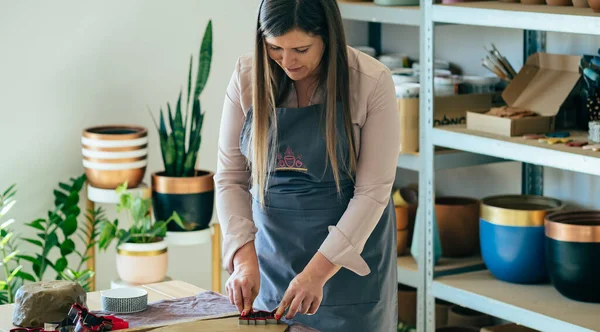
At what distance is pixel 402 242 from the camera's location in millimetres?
3680

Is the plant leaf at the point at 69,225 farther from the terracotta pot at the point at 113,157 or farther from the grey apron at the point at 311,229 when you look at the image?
the grey apron at the point at 311,229

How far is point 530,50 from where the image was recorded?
11.4ft

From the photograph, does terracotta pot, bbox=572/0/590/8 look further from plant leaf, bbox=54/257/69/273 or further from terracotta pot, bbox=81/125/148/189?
plant leaf, bbox=54/257/69/273

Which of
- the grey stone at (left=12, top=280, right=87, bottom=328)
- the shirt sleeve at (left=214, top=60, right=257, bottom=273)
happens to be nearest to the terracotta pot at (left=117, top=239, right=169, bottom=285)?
the shirt sleeve at (left=214, top=60, right=257, bottom=273)

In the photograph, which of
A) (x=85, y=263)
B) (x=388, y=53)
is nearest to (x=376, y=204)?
(x=85, y=263)

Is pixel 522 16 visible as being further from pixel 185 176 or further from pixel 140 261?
pixel 140 261

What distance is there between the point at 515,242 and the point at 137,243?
1320mm

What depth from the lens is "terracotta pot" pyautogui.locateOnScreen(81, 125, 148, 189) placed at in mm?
3352

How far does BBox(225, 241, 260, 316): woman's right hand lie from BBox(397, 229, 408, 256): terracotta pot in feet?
5.28

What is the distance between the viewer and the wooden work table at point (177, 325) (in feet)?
6.32

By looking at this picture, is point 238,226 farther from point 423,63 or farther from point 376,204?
point 423,63

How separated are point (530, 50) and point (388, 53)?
804mm

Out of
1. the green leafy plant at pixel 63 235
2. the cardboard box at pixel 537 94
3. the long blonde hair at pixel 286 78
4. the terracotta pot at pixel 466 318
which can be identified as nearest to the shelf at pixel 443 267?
the terracotta pot at pixel 466 318

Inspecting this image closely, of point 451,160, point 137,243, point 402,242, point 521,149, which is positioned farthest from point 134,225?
point 521,149
